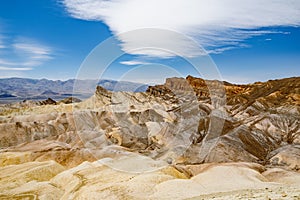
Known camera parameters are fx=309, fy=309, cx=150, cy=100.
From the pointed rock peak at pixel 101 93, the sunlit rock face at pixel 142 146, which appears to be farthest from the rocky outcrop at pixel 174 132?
the pointed rock peak at pixel 101 93

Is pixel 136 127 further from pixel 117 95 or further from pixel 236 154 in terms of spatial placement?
pixel 117 95

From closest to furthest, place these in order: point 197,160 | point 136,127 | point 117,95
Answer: point 197,160, point 136,127, point 117,95

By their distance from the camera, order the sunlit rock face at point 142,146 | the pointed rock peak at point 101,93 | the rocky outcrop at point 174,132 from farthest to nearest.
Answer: the pointed rock peak at point 101,93 → the rocky outcrop at point 174,132 → the sunlit rock face at point 142,146

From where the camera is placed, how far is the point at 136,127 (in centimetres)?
→ 12756

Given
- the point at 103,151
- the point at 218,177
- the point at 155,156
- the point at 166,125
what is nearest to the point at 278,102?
the point at 166,125

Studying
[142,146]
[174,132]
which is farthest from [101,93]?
[174,132]

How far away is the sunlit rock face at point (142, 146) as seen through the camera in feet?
147

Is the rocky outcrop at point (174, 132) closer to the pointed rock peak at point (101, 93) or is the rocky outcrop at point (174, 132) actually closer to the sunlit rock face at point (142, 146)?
the sunlit rock face at point (142, 146)

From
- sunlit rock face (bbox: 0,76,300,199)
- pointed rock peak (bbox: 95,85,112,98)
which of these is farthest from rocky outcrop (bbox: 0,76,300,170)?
pointed rock peak (bbox: 95,85,112,98)

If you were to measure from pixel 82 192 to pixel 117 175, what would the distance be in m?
7.89

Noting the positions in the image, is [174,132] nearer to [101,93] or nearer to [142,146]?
[142,146]

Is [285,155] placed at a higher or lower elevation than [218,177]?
lower

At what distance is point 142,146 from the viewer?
106562mm

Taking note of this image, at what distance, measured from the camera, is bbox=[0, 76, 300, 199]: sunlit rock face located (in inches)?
1758
